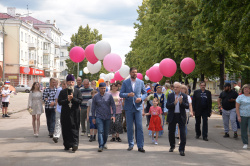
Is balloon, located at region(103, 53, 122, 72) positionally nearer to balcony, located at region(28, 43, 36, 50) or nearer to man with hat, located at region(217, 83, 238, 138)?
man with hat, located at region(217, 83, 238, 138)

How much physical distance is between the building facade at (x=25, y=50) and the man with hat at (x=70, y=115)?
123 feet

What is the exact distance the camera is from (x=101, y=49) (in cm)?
1268

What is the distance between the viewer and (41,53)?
71.1 m

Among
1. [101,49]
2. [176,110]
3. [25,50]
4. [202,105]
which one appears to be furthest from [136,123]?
[25,50]

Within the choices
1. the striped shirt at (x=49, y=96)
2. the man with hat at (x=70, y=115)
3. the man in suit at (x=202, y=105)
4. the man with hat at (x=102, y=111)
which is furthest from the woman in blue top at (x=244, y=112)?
the striped shirt at (x=49, y=96)

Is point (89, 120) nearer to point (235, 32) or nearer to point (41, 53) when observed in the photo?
point (235, 32)

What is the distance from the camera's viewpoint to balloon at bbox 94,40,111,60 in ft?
41.6

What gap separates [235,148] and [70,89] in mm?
4857

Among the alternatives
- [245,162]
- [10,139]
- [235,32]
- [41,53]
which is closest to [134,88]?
[245,162]

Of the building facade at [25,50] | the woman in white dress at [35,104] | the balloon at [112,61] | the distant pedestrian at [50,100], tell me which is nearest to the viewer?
the distant pedestrian at [50,100]

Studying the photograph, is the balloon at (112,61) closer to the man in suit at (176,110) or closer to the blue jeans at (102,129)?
the blue jeans at (102,129)

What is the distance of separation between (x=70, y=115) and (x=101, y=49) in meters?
4.74

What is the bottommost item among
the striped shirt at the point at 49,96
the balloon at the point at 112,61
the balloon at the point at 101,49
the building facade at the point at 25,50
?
the striped shirt at the point at 49,96

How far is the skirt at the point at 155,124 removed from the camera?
32.2 feet
